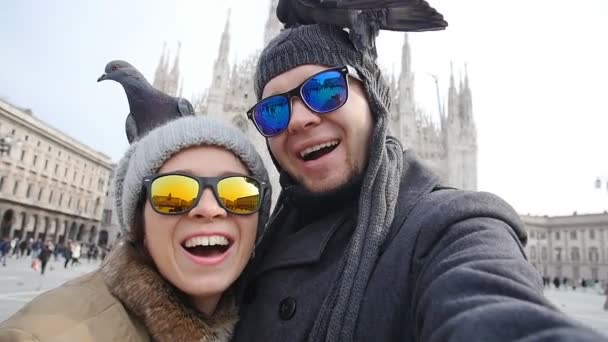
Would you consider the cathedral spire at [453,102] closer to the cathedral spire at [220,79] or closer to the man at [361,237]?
the cathedral spire at [220,79]

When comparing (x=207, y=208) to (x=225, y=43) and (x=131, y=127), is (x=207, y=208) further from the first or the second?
(x=225, y=43)

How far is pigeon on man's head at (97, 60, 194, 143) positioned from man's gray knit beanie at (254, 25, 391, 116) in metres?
1.71

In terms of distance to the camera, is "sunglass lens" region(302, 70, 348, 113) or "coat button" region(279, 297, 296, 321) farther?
"sunglass lens" region(302, 70, 348, 113)

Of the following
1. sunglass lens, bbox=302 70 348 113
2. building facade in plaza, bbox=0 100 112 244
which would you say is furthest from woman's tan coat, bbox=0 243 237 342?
building facade in plaza, bbox=0 100 112 244

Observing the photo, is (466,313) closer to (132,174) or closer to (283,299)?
(283,299)

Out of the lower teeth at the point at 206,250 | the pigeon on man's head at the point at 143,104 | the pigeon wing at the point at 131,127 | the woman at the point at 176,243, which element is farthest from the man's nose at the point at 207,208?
the pigeon wing at the point at 131,127

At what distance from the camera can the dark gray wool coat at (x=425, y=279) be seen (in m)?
0.53

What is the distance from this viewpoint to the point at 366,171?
1119 mm

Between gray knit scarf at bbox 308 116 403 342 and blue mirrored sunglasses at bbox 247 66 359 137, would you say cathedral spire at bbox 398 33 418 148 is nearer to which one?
blue mirrored sunglasses at bbox 247 66 359 137

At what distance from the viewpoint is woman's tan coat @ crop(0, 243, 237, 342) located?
80 centimetres

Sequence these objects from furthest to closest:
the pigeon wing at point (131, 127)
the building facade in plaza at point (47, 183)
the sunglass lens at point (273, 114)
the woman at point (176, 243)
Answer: the building facade in plaza at point (47, 183), the pigeon wing at point (131, 127), the sunglass lens at point (273, 114), the woman at point (176, 243)

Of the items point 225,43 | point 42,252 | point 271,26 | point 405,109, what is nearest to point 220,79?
point 225,43

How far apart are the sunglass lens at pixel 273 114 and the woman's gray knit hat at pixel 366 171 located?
0.12 metres

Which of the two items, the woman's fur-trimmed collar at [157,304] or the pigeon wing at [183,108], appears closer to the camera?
the woman's fur-trimmed collar at [157,304]
